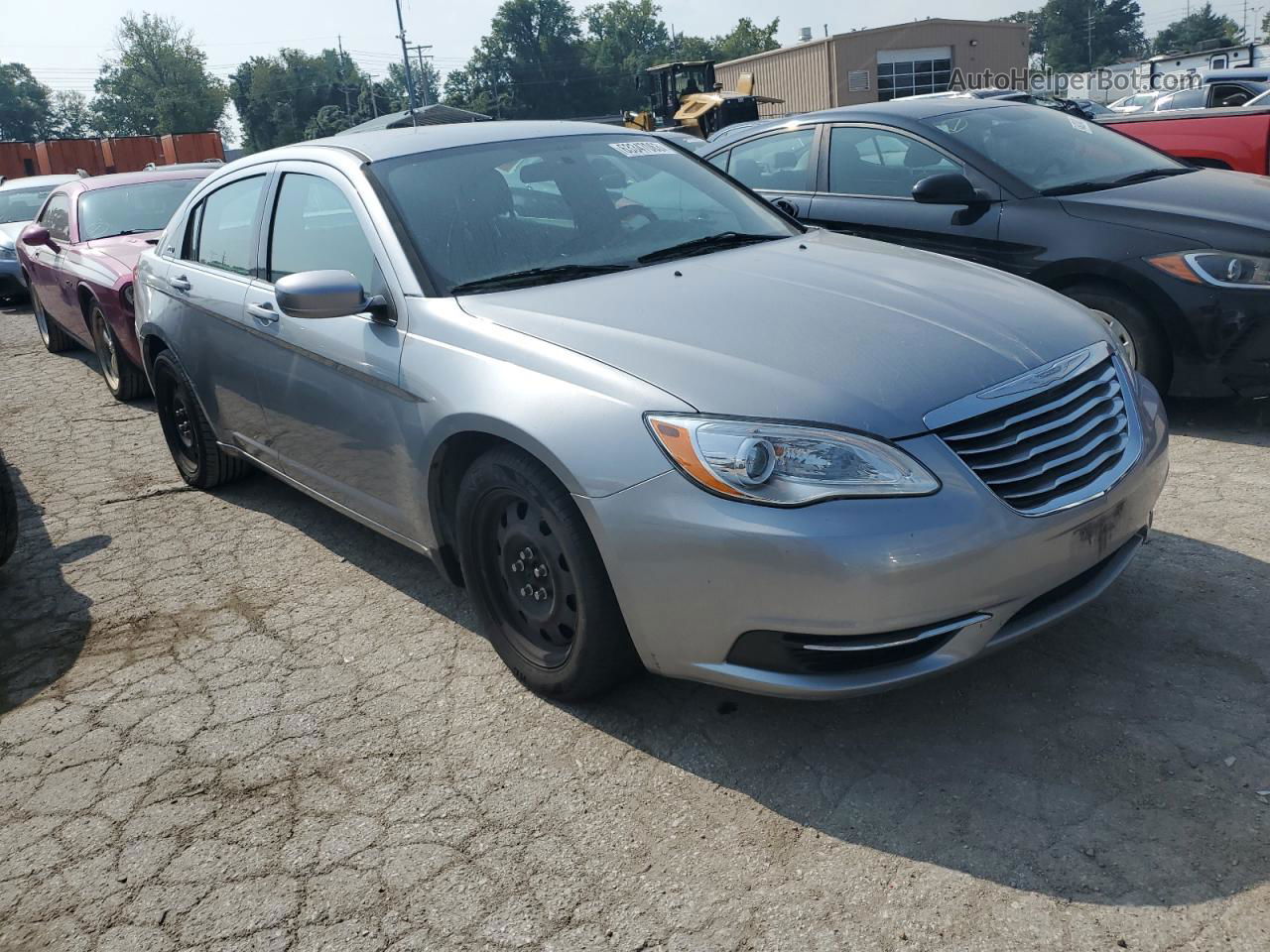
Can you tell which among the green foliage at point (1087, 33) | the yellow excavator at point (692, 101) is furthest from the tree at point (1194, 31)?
the yellow excavator at point (692, 101)

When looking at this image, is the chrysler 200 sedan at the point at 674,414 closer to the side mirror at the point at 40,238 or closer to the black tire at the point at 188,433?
the black tire at the point at 188,433

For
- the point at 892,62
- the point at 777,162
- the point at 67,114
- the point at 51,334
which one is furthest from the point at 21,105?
the point at 777,162

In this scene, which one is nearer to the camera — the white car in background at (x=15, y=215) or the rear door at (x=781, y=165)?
the rear door at (x=781, y=165)

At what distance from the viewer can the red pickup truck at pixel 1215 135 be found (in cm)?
802

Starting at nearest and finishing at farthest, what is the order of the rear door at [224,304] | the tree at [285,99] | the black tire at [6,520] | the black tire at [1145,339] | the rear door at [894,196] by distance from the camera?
the rear door at [224,304] → the black tire at [6,520] → the black tire at [1145,339] → the rear door at [894,196] → the tree at [285,99]

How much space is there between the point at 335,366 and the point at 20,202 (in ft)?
44.3

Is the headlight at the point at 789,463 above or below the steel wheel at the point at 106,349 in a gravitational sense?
above

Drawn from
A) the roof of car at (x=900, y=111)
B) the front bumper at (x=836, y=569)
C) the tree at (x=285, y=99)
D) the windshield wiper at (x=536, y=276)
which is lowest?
the front bumper at (x=836, y=569)

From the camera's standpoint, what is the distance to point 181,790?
3.06 metres

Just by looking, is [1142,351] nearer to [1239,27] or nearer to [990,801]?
[990,801]

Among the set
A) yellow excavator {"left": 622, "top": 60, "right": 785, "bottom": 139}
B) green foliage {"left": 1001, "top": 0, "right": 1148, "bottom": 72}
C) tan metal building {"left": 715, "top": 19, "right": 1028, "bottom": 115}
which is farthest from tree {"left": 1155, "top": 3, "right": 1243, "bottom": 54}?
yellow excavator {"left": 622, "top": 60, "right": 785, "bottom": 139}

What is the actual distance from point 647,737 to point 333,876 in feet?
2.97

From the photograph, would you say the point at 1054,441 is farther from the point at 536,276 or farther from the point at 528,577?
the point at 536,276

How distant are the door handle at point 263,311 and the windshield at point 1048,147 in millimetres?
3737
